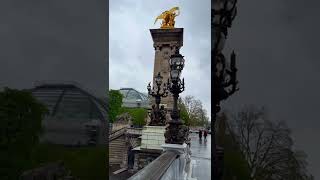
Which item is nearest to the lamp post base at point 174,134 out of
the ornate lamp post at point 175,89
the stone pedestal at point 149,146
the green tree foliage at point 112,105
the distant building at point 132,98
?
the ornate lamp post at point 175,89

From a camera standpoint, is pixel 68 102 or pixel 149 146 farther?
pixel 149 146

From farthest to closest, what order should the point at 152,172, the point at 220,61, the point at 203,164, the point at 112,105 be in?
the point at 203,164 → the point at 112,105 → the point at 152,172 → the point at 220,61

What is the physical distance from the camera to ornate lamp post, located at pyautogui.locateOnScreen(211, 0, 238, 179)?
1168mm

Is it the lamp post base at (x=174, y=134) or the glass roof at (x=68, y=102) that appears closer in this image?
the glass roof at (x=68, y=102)

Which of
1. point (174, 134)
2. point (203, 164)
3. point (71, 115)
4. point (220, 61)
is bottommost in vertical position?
point (203, 164)

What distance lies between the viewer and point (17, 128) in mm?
785

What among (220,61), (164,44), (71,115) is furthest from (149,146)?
(164,44)

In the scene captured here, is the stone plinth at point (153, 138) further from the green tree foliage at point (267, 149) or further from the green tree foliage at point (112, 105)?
the green tree foliage at point (267, 149)

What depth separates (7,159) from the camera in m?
0.73

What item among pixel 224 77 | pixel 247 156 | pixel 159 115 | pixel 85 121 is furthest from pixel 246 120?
pixel 159 115

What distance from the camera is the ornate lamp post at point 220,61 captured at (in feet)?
3.83

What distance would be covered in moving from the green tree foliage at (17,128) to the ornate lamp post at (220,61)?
64 centimetres

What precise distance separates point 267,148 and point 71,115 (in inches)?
22.2

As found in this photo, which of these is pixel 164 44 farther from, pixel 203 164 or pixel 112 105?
pixel 112 105
